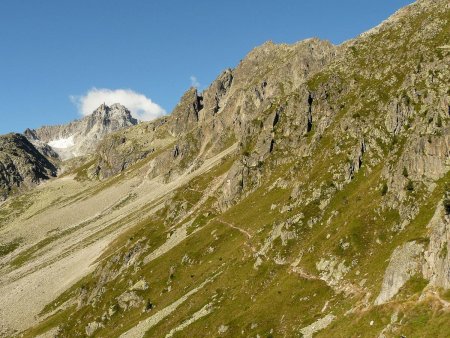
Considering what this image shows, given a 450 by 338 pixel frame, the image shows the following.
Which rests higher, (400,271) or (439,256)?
(439,256)

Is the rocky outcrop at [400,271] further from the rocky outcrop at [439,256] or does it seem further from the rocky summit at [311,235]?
the rocky outcrop at [439,256]

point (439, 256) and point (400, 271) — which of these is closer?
point (439, 256)

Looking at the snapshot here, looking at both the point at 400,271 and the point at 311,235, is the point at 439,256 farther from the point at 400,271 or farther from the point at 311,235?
the point at 311,235

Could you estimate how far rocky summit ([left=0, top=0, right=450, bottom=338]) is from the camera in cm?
6109

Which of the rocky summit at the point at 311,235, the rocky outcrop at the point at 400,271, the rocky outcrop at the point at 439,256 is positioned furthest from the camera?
the rocky summit at the point at 311,235

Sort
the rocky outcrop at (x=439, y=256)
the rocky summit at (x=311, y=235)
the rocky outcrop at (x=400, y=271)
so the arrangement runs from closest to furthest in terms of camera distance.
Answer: the rocky outcrop at (x=439, y=256) < the rocky outcrop at (x=400, y=271) < the rocky summit at (x=311, y=235)

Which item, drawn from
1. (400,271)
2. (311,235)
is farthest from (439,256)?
(311,235)

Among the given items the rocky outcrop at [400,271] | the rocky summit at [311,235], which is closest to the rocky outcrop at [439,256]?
the rocky summit at [311,235]

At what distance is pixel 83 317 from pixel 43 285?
52021 millimetres

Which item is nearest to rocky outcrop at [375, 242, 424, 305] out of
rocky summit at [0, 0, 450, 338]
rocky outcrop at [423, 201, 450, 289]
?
rocky summit at [0, 0, 450, 338]

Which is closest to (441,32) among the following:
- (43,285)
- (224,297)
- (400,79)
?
(400,79)

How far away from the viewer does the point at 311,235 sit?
302ft

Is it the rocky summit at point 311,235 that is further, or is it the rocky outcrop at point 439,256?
the rocky summit at point 311,235

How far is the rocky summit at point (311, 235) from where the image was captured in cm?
6109
